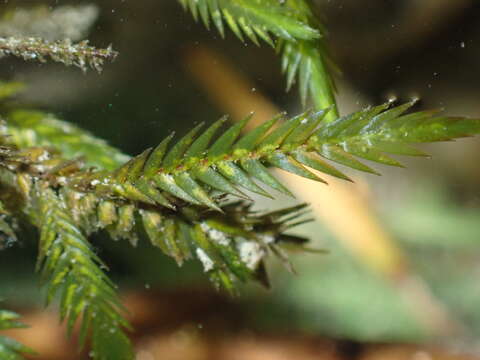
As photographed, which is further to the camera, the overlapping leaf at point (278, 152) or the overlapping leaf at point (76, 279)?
the overlapping leaf at point (76, 279)

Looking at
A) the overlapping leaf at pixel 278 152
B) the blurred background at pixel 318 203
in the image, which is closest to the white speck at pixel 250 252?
the overlapping leaf at pixel 278 152

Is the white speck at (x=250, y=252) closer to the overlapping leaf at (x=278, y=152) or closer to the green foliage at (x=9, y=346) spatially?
the overlapping leaf at (x=278, y=152)

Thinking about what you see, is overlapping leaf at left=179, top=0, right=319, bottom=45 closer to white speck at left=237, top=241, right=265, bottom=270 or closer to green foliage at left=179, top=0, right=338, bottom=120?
green foliage at left=179, top=0, right=338, bottom=120

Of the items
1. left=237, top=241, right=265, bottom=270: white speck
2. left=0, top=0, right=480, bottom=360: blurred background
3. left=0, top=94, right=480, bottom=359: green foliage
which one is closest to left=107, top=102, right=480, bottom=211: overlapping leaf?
left=0, top=94, right=480, bottom=359: green foliage

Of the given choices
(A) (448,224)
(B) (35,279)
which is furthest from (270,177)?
(A) (448,224)

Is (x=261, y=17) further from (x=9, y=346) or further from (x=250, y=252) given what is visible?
(x=9, y=346)

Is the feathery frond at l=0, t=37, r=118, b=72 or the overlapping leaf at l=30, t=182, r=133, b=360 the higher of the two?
the feathery frond at l=0, t=37, r=118, b=72

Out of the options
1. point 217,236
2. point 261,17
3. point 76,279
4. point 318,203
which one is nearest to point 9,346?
point 76,279
